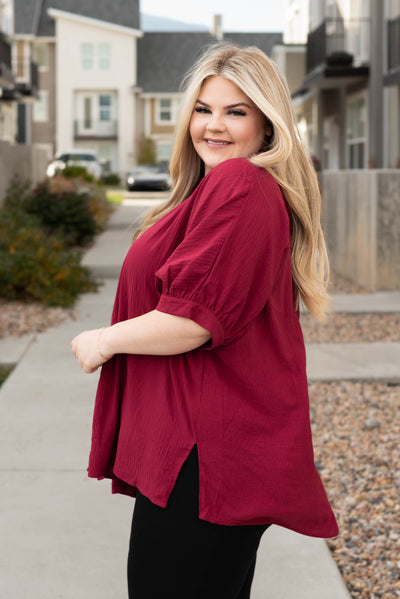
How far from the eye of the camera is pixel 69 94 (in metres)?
46.1

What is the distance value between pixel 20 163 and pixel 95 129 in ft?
A: 108

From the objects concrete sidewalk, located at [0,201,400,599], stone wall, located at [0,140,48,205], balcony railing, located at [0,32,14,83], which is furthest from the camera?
balcony railing, located at [0,32,14,83]

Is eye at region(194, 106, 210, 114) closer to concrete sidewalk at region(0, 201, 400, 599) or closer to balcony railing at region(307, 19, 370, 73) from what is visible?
concrete sidewalk at region(0, 201, 400, 599)

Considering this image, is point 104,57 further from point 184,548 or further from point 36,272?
point 184,548

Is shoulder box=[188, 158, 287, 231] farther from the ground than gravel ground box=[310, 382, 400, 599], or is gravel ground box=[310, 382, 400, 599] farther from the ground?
shoulder box=[188, 158, 287, 231]

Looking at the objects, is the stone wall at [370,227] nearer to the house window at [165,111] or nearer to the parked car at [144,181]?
the parked car at [144,181]

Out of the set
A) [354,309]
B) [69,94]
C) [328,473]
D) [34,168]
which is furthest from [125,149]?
[328,473]

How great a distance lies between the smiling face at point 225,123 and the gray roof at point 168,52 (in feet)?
149

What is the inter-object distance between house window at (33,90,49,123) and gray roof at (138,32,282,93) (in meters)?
5.22

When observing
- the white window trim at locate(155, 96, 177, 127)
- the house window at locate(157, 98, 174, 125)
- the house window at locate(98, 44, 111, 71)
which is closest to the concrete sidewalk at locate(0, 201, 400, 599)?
the house window at locate(98, 44, 111, 71)

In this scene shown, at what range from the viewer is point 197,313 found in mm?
1804

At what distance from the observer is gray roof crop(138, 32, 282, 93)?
4697 centimetres

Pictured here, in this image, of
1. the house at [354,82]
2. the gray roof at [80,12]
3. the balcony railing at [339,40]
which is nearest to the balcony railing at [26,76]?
the gray roof at [80,12]

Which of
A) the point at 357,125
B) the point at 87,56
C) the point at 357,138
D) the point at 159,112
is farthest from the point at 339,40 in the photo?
the point at 159,112
